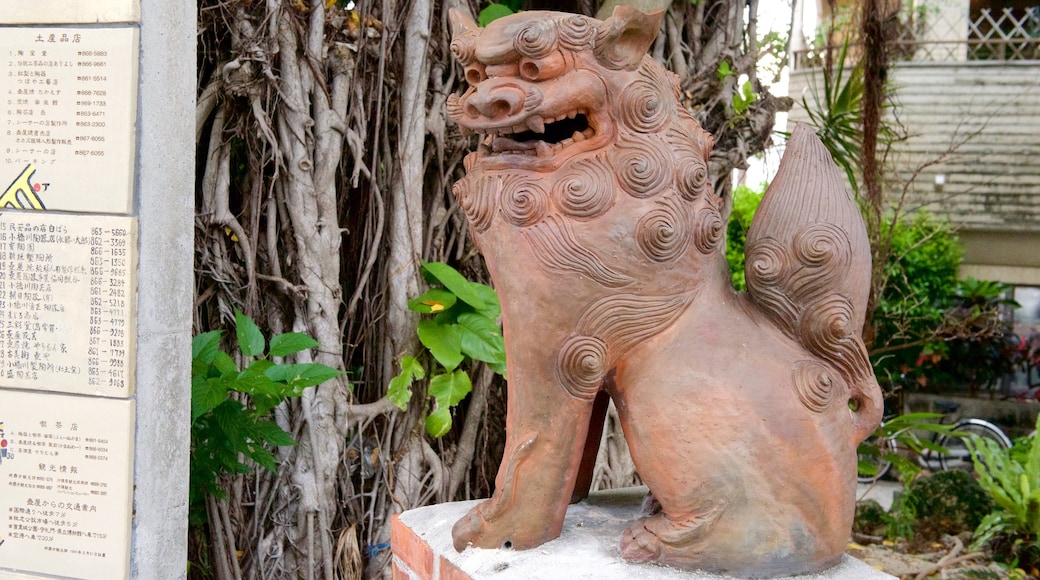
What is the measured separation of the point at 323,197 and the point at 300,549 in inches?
45.5

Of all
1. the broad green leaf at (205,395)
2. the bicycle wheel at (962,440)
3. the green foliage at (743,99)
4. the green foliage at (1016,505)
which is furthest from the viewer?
the bicycle wheel at (962,440)

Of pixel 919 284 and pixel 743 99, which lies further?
pixel 919 284

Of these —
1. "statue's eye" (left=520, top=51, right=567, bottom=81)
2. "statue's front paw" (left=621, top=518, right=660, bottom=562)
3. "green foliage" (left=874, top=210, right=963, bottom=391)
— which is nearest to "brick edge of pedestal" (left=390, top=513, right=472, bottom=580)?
"statue's front paw" (left=621, top=518, right=660, bottom=562)

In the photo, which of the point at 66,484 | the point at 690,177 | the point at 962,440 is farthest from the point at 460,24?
the point at 962,440

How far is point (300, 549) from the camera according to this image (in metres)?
2.92

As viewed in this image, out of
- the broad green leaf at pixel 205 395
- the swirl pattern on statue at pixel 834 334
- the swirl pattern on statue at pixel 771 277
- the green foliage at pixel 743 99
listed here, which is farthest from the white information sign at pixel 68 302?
the green foliage at pixel 743 99

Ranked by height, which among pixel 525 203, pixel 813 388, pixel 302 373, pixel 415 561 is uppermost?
pixel 525 203

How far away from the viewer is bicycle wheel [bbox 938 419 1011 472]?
6127 mm

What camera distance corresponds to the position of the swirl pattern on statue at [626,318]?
174 cm

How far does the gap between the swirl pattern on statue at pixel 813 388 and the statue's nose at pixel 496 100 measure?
2.47 ft

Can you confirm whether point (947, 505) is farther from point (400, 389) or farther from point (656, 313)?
point (656, 313)

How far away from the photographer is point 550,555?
1812mm

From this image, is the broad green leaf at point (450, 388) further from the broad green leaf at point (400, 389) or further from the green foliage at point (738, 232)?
the green foliage at point (738, 232)

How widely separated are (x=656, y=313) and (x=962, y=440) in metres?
5.90
